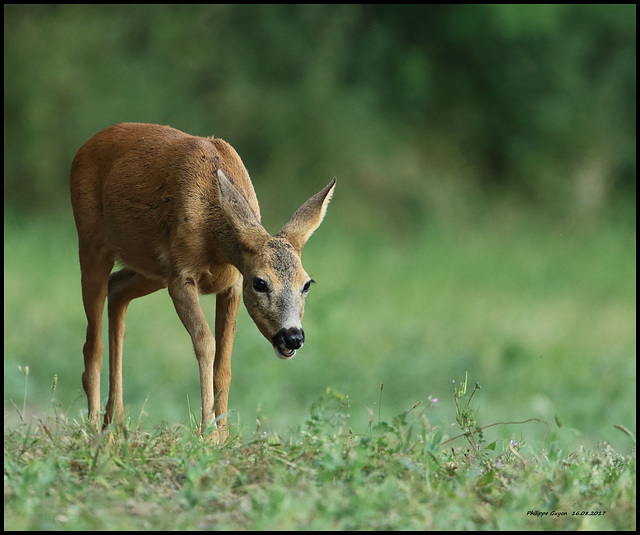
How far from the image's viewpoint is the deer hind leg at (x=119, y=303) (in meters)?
6.04

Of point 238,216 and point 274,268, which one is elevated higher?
point 238,216

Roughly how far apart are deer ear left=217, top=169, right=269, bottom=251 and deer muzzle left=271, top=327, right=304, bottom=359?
510mm

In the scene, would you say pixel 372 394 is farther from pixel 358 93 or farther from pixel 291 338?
pixel 358 93

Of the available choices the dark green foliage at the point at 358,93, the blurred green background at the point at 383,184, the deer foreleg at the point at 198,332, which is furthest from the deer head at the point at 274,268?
the dark green foliage at the point at 358,93

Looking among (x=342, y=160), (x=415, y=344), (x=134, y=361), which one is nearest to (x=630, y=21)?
(x=342, y=160)

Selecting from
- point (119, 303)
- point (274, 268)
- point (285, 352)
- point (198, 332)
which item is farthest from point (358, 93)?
point (285, 352)

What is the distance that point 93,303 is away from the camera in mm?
6004

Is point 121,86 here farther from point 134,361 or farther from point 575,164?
point 575,164

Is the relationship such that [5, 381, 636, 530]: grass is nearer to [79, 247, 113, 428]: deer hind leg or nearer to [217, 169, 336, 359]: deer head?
[217, 169, 336, 359]: deer head

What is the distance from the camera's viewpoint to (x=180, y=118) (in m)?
19.7

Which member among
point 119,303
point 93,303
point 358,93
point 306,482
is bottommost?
point 306,482

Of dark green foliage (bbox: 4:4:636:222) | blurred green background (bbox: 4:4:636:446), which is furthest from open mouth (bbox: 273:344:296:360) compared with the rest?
dark green foliage (bbox: 4:4:636:222)

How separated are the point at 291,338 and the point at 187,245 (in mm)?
907

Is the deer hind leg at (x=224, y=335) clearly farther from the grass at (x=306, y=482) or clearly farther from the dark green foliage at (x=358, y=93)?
the dark green foliage at (x=358, y=93)
